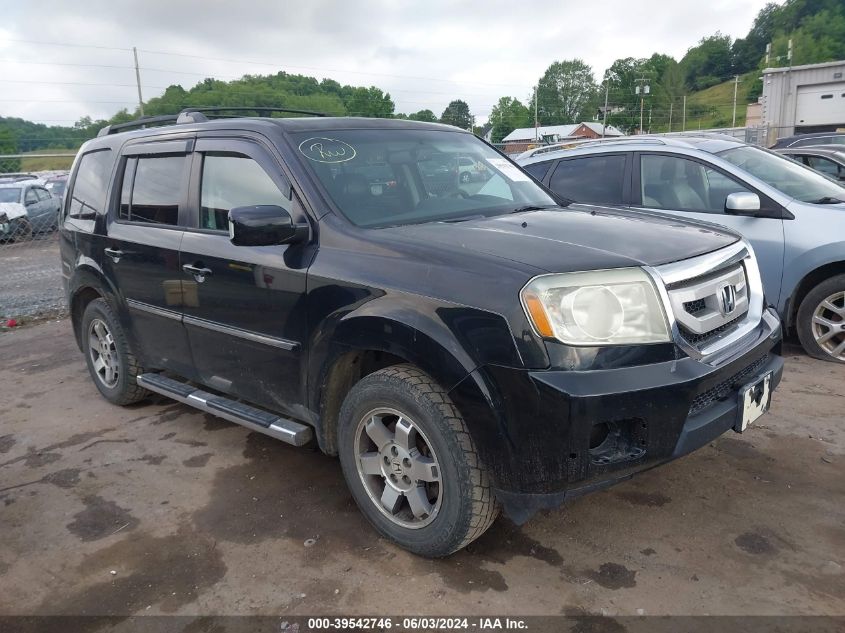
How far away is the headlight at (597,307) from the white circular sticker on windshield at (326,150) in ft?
4.74

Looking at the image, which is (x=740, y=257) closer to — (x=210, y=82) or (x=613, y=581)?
(x=613, y=581)

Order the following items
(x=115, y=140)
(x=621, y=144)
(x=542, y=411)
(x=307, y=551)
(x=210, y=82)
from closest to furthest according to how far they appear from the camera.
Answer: (x=542, y=411) → (x=307, y=551) → (x=115, y=140) → (x=621, y=144) → (x=210, y=82)

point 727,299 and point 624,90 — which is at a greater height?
point 624,90

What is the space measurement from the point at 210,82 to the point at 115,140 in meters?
53.4

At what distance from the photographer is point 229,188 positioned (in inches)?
144

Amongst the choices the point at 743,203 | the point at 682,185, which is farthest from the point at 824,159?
the point at 743,203

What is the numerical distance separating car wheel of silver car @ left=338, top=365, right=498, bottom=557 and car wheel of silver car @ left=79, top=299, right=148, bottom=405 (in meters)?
2.28

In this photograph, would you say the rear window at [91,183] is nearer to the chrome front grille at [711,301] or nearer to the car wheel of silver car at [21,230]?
the chrome front grille at [711,301]

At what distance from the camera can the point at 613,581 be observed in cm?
273

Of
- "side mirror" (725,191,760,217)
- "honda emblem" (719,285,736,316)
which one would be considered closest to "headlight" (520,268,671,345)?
"honda emblem" (719,285,736,316)

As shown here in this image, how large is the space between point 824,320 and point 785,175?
1.32 m

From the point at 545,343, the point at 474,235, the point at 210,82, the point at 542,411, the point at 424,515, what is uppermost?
the point at 210,82

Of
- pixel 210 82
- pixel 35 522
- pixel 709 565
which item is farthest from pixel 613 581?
pixel 210 82

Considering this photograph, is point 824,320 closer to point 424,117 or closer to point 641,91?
point 424,117
